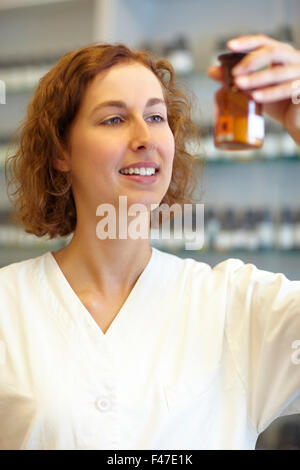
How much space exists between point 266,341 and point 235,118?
0.47 m

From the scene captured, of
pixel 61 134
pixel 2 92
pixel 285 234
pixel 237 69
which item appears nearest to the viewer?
pixel 237 69

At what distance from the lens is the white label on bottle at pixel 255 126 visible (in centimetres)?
120

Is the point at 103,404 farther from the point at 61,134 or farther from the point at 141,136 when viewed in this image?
the point at 61,134

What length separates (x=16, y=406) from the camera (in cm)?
124

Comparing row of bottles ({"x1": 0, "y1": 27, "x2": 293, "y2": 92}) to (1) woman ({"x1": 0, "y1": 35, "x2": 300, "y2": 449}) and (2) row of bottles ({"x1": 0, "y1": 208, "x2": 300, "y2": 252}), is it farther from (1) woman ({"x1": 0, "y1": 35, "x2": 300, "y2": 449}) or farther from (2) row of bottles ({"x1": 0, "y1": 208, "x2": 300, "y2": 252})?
(1) woman ({"x1": 0, "y1": 35, "x2": 300, "y2": 449})

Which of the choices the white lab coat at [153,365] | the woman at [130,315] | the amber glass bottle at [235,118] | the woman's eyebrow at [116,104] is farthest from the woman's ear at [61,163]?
the amber glass bottle at [235,118]

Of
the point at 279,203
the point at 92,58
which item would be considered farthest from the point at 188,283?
the point at 279,203

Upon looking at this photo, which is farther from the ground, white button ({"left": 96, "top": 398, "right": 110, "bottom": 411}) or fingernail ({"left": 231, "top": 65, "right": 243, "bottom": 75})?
fingernail ({"left": 231, "top": 65, "right": 243, "bottom": 75})

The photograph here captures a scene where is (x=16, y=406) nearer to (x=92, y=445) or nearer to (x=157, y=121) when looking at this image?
(x=92, y=445)

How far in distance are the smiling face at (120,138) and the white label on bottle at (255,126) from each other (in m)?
0.22

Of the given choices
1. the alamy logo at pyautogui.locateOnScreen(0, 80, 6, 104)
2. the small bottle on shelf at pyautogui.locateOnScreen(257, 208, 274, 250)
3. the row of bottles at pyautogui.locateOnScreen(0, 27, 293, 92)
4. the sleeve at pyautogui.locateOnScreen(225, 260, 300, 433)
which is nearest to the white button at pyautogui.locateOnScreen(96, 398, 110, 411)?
the sleeve at pyautogui.locateOnScreen(225, 260, 300, 433)

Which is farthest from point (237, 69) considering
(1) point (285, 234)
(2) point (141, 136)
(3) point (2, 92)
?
(3) point (2, 92)

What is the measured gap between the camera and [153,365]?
50.0 inches

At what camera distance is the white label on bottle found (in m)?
1.20
